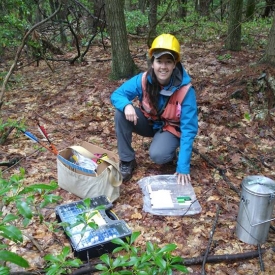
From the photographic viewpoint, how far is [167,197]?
10.3ft

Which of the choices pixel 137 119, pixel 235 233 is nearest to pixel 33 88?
pixel 137 119

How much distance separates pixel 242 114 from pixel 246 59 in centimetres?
224

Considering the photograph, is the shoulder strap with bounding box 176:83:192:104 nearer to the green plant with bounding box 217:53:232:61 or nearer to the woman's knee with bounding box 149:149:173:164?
the woman's knee with bounding box 149:149:173:164

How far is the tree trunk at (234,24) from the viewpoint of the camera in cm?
661

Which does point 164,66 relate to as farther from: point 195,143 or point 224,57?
point 224,57

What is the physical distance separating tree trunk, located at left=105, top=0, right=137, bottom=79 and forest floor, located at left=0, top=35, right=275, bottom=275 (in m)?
0.28

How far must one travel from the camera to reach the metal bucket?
2.41m

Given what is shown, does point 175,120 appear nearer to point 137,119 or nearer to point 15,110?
point 137,119

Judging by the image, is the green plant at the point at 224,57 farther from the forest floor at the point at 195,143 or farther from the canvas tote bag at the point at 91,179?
the canvas tote bag at the point at 91,179

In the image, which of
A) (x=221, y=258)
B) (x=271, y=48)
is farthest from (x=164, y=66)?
(x=271, y=48)

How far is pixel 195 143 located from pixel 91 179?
5.73ft

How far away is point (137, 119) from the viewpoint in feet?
11.4

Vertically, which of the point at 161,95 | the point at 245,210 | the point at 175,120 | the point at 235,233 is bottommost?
the point at 235,233

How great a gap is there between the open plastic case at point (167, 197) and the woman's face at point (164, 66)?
106 cm
